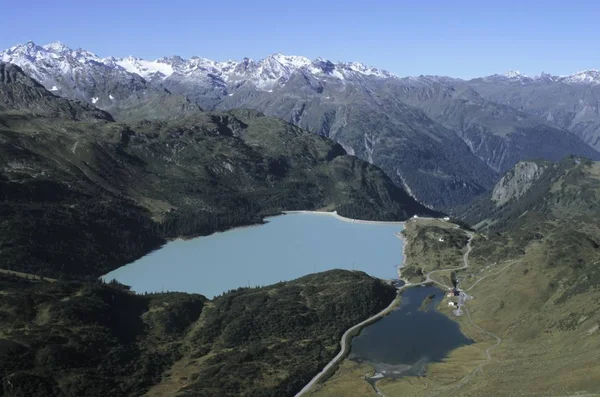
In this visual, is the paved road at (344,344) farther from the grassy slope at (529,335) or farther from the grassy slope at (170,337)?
the grassy slope at (529,335)

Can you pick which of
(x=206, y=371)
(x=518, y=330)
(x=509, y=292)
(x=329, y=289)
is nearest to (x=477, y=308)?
(x=509, y=292)

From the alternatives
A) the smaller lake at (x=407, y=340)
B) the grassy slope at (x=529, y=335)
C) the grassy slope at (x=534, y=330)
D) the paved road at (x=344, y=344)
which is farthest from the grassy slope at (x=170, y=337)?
the grassy slope at (x=534, y=330)

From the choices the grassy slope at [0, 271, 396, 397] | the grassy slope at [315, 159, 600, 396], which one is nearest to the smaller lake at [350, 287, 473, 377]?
the grassy slope at [315, 159, 600, 396]

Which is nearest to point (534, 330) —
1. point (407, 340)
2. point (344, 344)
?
point (407, 340)

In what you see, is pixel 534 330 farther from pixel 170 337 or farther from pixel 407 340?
pixel 170 337

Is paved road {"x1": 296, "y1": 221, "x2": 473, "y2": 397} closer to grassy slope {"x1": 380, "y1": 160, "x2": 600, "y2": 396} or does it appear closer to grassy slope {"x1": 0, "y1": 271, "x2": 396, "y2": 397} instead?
grassy slope {"x1": 0, "y1": 271, "x2": 396, "y2": 397}

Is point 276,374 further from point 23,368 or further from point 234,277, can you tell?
point 234,277

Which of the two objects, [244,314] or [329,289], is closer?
[244,314]
